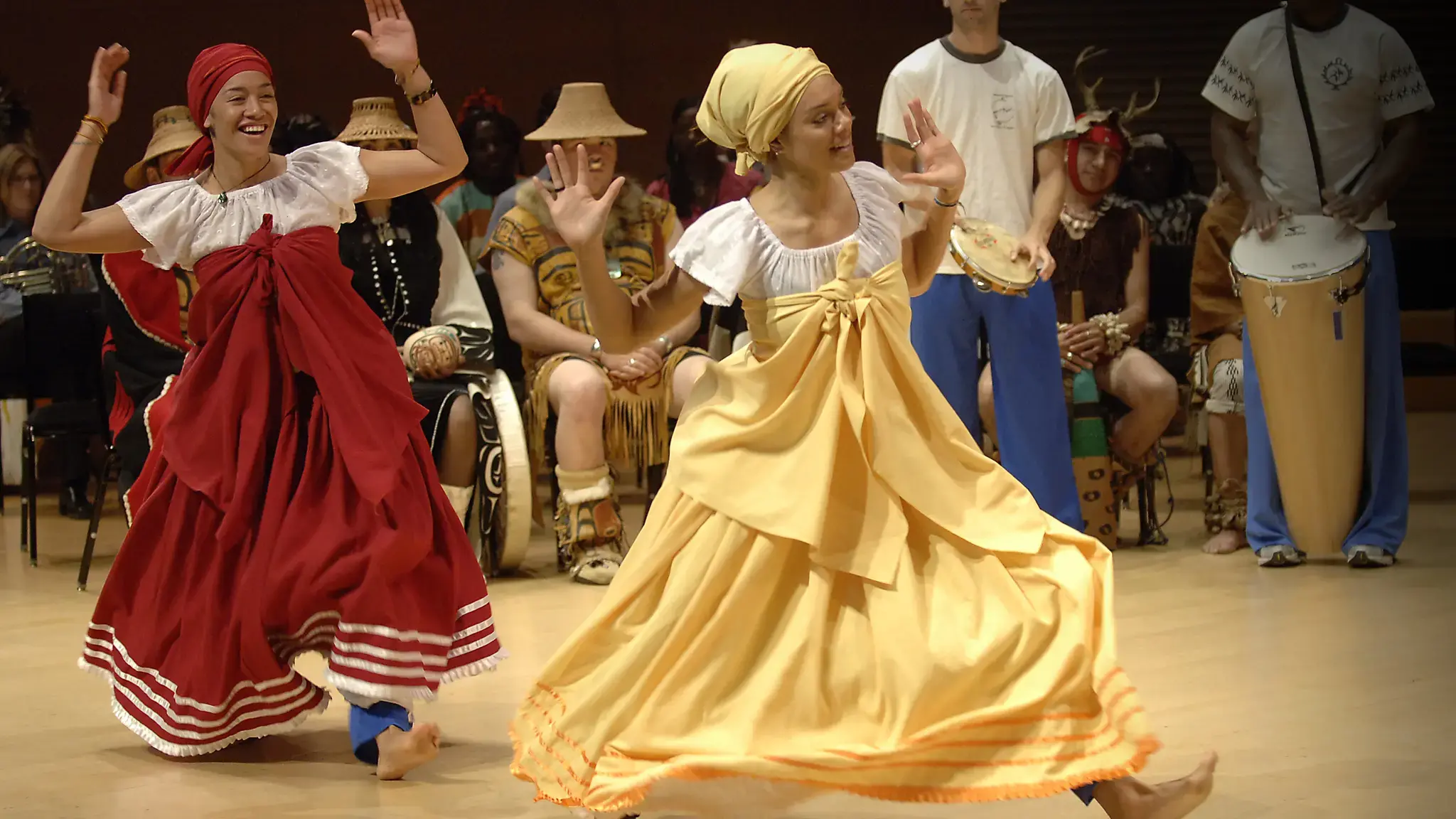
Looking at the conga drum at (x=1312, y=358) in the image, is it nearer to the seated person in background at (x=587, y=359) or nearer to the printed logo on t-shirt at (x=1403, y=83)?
the printed logo on t-shirt at (x=1403, y=83)

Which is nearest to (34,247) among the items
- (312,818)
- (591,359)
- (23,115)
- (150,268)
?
(23,115)

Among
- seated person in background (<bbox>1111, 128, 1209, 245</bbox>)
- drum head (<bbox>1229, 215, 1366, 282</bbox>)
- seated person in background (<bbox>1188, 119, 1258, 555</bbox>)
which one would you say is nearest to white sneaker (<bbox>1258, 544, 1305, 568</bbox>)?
seated person in background (<bbox>1188, 119, 1258, 555</bbox>)

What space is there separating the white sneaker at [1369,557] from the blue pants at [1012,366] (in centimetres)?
88

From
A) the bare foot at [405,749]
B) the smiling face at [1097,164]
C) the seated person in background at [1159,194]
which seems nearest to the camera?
the bare foot at [405,749]

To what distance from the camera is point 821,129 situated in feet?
9.85

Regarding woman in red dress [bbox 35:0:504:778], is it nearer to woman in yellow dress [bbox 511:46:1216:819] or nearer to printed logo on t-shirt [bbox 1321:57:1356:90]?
woman in yellow dress [bbox 511:46:1216:819]

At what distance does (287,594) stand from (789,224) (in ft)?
4.11

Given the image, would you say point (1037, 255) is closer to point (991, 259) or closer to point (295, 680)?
point (991, 259)

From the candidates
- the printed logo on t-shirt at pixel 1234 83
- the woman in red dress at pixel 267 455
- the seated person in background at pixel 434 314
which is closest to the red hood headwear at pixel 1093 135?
the printed logo on t-shirt at pixel 1234 83

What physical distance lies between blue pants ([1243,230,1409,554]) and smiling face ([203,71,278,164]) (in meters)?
3.23

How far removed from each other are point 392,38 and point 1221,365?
3426 mm

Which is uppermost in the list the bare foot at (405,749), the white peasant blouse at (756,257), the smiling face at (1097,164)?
the white peasant blouse at (756,257)

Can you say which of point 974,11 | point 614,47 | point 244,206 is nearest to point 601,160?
point 974,11

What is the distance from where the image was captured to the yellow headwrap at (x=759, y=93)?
2.97 m
